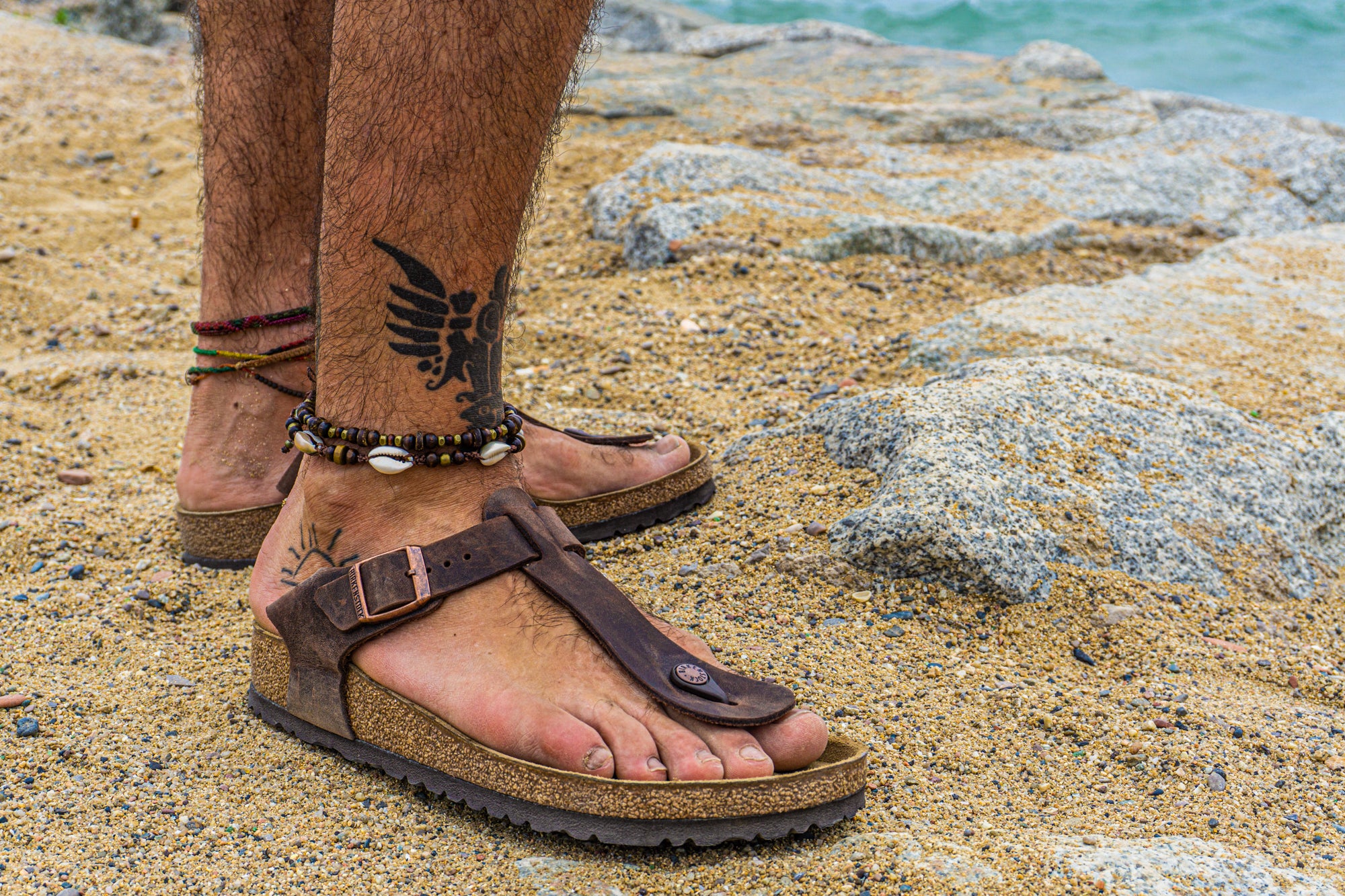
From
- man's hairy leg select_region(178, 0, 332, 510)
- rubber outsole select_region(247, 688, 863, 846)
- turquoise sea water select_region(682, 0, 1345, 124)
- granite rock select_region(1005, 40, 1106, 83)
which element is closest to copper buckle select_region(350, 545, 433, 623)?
rubber outsole select_region(247, 688, 863, 846)

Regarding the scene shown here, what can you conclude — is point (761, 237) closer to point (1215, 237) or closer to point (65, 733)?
point (1215, 237)

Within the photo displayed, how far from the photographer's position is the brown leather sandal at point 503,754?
46.3 inches

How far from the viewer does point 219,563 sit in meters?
1.93

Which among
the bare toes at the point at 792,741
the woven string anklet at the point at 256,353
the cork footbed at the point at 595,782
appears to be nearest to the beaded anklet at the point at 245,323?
the woven string anklet at the point at 256,353

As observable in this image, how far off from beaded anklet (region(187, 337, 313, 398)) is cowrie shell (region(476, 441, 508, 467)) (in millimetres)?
705

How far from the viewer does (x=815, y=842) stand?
3.97ft

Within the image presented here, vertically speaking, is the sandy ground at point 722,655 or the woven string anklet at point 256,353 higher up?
the woven string anklet at point 256,353

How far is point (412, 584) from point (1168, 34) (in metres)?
22.1

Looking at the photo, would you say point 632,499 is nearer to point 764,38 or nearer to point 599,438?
point 599,438

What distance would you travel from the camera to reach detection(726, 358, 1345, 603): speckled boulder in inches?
70.2

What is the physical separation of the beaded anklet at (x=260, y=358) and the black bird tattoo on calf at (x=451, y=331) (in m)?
0.70

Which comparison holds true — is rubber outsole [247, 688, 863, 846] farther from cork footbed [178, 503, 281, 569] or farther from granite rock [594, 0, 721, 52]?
granite rock [594, 0, 721, 52]

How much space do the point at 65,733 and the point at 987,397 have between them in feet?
5.68

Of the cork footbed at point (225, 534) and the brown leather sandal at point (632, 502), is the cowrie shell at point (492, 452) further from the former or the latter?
the cork footbed at point (225, 534)
